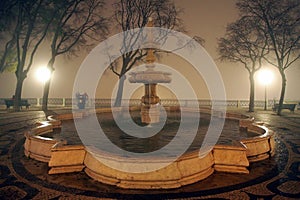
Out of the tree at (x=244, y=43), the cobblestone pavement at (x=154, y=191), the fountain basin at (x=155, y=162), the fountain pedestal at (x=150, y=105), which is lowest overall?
the cobblestone pavement at (x=154, y=191)

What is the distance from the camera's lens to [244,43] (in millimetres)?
21609

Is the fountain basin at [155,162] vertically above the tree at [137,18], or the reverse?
the tree at [137,18]

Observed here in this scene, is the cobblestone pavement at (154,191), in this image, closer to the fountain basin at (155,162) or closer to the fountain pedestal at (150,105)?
the fountain basin at (155,162)

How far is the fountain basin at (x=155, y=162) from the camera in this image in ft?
13.6

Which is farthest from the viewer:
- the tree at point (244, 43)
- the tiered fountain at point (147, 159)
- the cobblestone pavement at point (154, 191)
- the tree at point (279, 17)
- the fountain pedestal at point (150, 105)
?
the tree at point (244, 43)

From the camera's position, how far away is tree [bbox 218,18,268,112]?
2104 centimetres

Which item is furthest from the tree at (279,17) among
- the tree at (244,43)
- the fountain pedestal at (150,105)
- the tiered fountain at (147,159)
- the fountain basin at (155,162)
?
the fountain basin at (155,162)

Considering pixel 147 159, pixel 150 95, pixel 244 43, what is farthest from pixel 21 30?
pixel 244 43

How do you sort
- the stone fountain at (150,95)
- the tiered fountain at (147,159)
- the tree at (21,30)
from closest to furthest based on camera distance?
the tiered fountain at (147,159) < the stone fountain at (150,95) < the tree at (21,30)

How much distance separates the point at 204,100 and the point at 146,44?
2260 centimetres

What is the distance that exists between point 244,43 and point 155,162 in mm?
21106

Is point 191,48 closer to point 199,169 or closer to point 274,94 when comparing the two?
point 274,94

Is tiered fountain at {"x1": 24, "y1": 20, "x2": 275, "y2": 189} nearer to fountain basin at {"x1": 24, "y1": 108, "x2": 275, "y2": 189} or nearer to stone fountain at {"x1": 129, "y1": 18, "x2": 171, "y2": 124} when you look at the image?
fountain basin at {"x1": 24, "y1": 108, "x2": 275, "y2": 189}

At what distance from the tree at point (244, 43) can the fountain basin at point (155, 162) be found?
57.1ft
